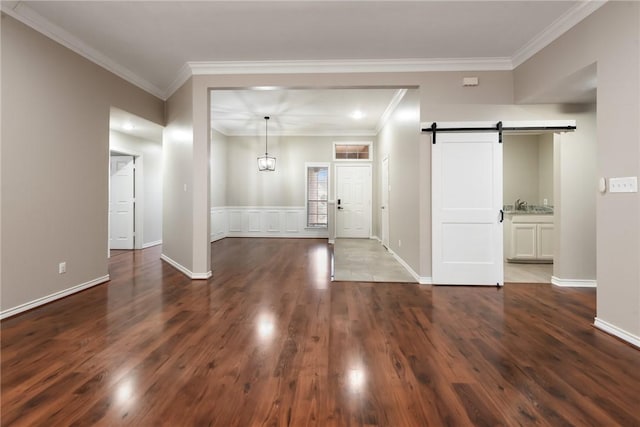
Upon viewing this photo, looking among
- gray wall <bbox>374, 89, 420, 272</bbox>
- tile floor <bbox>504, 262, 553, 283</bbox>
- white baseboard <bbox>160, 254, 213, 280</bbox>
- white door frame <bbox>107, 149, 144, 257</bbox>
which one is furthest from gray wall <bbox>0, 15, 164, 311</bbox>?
tile floor <bbox>504, 262, 553, 283</bbox>

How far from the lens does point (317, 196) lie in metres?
8.91

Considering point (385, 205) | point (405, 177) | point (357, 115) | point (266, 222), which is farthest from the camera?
point (266, 222)

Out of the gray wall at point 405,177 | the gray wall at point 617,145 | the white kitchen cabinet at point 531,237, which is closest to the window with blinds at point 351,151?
the gray wall at point 405,177

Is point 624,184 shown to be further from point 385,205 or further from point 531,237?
point 385,205

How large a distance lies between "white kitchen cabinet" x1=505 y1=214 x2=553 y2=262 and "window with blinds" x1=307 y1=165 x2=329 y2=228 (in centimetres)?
478

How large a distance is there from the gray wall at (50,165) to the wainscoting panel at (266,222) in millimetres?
4879

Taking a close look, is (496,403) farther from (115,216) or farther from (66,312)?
(115,216)

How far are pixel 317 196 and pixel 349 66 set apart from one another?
5.06 m

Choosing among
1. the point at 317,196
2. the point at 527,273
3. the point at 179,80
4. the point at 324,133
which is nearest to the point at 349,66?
the point at 179,80

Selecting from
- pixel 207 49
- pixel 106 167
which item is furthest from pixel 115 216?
pixel 207 49

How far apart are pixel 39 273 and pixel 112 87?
2.57 metres

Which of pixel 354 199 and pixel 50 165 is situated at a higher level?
pixel 50 165

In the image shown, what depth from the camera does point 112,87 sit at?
422 cm

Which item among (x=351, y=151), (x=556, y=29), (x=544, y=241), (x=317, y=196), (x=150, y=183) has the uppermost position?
(x=556, y=29)
